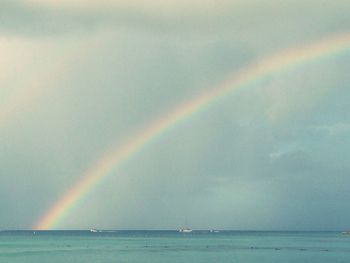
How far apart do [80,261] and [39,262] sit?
7253 millimetres

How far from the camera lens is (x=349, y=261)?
9675cm

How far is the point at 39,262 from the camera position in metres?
96.7

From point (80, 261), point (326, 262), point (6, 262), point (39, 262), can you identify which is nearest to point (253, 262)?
point (326, 262)

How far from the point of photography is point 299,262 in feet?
310

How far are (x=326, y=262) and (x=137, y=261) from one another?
3287 cm

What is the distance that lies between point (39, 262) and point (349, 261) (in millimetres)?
54571

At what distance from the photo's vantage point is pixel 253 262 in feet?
315

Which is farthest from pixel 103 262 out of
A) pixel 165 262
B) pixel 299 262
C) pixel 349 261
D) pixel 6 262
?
pixel 349 261

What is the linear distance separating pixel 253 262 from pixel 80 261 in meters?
30.3

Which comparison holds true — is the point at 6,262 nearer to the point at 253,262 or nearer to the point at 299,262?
the point at 253,262

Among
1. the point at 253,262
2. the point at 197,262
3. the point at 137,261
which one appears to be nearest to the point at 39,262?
the point at 137,261

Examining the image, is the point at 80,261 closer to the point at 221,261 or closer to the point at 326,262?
the point at 221,261

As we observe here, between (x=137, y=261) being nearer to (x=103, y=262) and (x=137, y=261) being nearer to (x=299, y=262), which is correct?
(x=103, y=262)

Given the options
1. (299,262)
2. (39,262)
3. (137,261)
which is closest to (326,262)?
(299,262)
